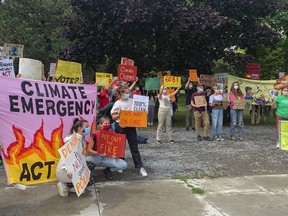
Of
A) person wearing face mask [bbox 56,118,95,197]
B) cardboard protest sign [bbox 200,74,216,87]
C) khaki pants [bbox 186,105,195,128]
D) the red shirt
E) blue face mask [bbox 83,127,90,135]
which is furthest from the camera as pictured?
cardboard protest sign [bbox 200,74,216,87]

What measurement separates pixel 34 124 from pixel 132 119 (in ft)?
6.93

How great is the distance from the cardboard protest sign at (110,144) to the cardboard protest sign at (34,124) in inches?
23.4

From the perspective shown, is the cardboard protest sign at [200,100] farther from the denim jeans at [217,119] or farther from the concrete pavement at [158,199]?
the concrete pavement at [158,199]

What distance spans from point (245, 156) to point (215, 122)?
2249 mm

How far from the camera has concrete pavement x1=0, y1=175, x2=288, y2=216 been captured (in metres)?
5.03

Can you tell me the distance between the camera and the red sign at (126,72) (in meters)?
9.97

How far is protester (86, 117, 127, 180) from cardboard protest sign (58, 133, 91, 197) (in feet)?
2.12

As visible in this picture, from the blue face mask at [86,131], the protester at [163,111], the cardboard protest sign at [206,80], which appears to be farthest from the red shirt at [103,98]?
the cardboard protest sign at [206,80]

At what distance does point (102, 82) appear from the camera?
12.6m

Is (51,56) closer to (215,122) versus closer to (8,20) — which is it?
(8,20)

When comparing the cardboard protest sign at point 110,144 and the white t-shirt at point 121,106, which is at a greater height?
the white t-shirt at point 121,106

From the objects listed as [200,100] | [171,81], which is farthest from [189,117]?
[200,100]

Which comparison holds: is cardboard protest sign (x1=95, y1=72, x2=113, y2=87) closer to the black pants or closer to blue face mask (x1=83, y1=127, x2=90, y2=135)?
the black pants

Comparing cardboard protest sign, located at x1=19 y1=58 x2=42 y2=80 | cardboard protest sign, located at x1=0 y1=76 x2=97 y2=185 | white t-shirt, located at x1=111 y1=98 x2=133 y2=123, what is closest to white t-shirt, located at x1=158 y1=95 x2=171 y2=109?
white t-shirt, located at x1=111 y1=98 x2=133 y2=123
